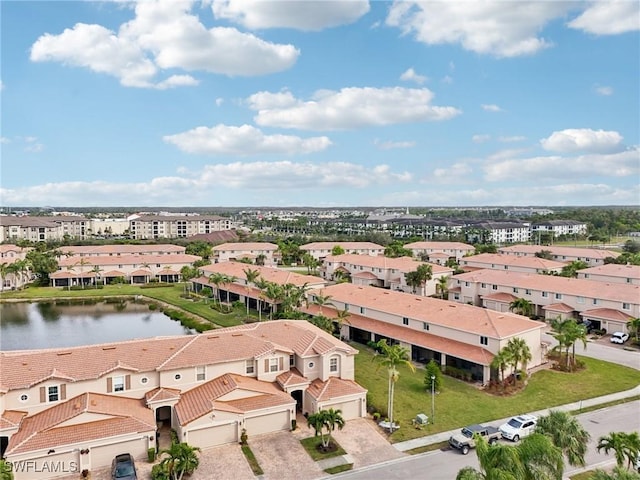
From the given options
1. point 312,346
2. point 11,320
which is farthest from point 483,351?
point 11,320

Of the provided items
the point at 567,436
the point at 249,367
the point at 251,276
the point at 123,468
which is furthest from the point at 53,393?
the point at 251,276

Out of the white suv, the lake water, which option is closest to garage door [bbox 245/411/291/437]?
the white suv

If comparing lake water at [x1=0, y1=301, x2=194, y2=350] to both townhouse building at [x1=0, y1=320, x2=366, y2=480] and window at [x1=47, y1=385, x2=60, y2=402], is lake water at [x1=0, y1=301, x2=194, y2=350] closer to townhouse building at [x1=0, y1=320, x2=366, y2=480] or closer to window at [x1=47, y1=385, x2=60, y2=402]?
townhouse building at [x1=0, y1=320, x2=366, y2=480]

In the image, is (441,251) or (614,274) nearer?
(614,274)

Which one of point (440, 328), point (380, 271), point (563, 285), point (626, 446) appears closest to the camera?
point (626, 446)

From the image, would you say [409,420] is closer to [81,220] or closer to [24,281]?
[24,281]

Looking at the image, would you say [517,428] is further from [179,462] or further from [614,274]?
[614,274]

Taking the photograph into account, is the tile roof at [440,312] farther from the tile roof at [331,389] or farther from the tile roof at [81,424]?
the tile roof at [81,424]
